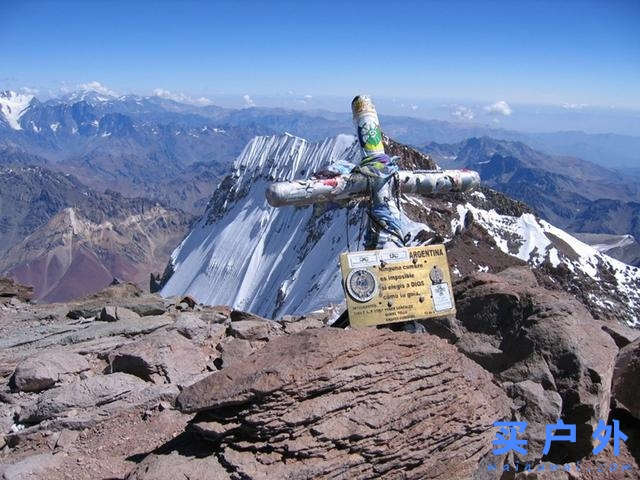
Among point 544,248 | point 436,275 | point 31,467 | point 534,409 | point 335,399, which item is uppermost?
point 436,275

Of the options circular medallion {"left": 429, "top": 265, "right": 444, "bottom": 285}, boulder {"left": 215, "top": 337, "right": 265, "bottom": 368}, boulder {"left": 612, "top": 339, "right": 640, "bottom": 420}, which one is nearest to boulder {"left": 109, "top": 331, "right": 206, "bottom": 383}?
boulder {"left": 215, "top": 337, "right": 265, "bottom": 368}

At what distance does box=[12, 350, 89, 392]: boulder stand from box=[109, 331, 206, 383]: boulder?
0.70 metres

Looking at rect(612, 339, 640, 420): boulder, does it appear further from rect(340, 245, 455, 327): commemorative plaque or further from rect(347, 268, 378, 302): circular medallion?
rect(347, 268, 378, 302): circular medallion

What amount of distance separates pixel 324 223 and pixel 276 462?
65.9 meters

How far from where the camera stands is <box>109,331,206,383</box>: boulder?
31.1 feet

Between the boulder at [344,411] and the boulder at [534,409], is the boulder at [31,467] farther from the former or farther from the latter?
the boulder at [534,409]

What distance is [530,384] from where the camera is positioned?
8055 mm

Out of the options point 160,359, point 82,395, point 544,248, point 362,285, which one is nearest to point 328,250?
point 544,248

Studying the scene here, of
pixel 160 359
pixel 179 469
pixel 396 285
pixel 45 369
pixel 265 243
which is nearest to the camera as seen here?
pixel 179 469

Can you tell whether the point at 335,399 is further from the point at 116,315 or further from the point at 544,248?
the point at 544,248

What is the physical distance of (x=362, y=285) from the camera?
7676 mm

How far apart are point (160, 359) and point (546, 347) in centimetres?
757

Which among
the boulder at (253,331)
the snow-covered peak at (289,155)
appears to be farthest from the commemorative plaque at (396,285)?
the snow-covered peak at (289,155)

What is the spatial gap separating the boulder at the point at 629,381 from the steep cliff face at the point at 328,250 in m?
Result: 29.7
